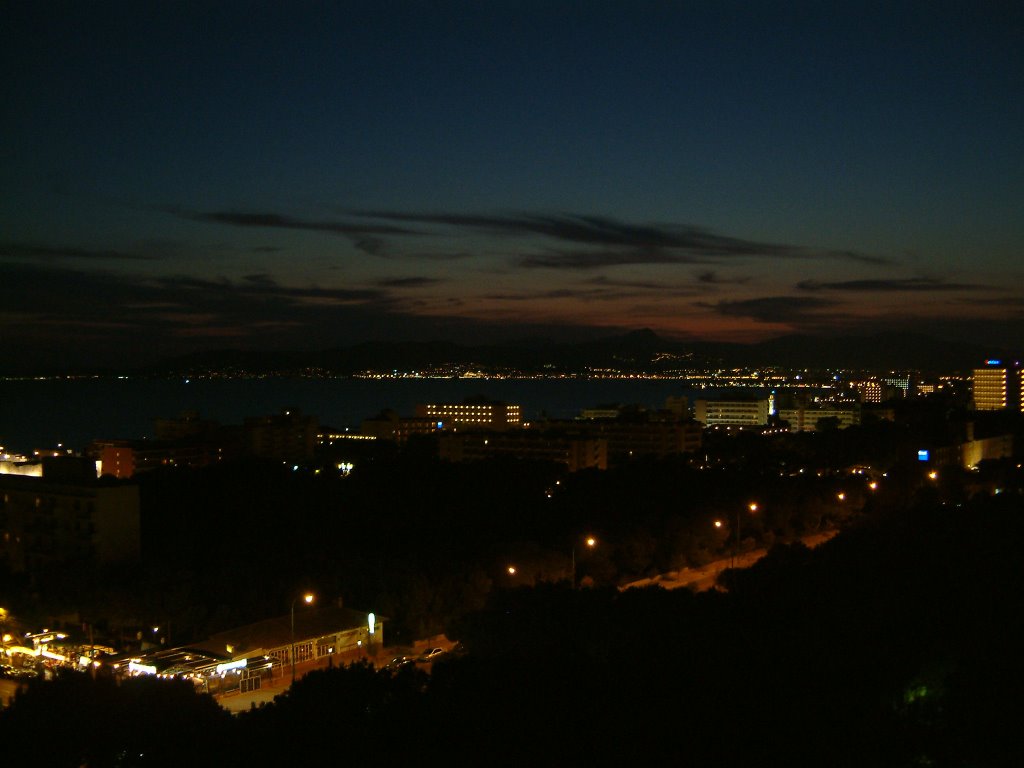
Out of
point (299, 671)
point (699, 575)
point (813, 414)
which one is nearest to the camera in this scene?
point (299, 671)

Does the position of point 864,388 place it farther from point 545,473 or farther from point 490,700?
point 490,700

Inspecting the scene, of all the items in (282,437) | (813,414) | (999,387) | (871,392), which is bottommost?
(871,392)

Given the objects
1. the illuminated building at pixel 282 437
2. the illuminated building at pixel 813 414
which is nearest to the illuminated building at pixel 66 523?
the illuminated building at pixel 282 437

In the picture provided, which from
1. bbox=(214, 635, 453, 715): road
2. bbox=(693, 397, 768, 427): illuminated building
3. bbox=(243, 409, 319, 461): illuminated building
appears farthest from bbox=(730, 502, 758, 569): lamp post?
bbox=(693, 397, 768, 427): illuminated building

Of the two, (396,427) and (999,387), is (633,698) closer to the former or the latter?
(396,427)

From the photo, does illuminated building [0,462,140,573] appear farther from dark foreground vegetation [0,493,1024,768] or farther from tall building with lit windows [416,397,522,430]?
tall building with lit windows [416,397,522,430]

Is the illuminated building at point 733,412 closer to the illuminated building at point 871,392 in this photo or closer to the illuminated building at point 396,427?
the illuminated building at point 396,427

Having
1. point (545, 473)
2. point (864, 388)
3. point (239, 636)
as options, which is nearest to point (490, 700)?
point (239, 636)

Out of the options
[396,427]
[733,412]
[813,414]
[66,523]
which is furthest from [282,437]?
[813,414]
